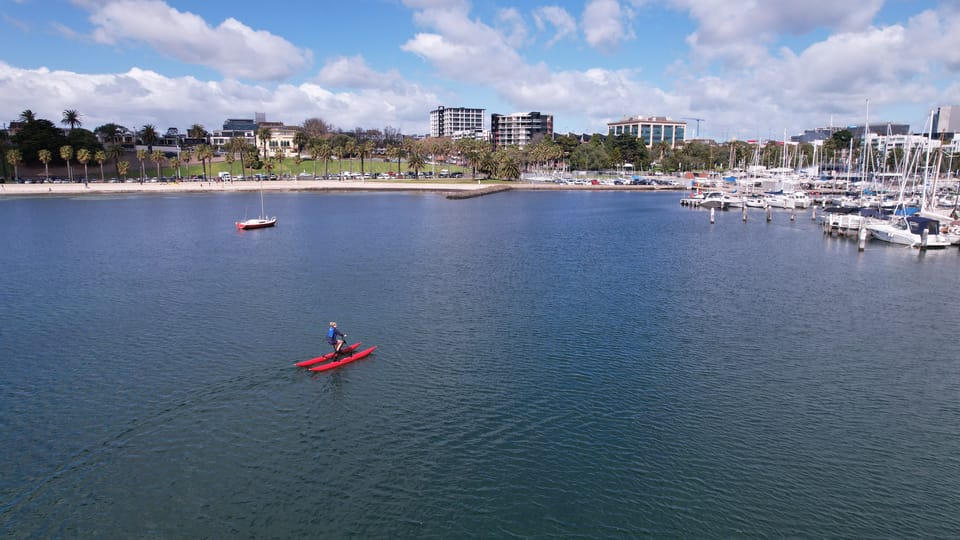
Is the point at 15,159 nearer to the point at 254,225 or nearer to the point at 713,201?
the point at 254,225

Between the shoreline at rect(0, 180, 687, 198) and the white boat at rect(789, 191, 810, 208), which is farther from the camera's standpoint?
the shoreline at rect(0, 180, 687, 198)

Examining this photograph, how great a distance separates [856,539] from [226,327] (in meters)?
41.2

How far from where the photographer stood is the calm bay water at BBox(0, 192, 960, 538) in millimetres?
24719

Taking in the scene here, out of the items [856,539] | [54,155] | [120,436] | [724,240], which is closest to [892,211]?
[724,240]

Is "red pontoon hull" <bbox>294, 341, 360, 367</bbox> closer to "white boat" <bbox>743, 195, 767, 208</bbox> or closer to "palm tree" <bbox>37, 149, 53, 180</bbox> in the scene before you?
"white boat" <bbox>743, 195, 767, 208</bbox>

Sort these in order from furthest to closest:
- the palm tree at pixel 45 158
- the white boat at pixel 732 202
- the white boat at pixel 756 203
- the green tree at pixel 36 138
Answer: the green tree at pixel 36 138, the palm tree at pixel 45 158, the white boat at pixel 732 202, the white boat at pixel 756 203

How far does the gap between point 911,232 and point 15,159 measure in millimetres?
217647

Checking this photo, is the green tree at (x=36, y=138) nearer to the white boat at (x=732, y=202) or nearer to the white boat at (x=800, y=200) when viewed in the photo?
the white boat at (x=732, y=202)

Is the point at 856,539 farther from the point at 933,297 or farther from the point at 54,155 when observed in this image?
the point at 54,155

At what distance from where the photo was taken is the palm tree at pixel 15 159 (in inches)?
6845

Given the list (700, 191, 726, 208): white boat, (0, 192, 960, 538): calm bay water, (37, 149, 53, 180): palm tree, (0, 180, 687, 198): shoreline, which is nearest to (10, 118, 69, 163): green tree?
(37, 149, 53, 180): palm tree

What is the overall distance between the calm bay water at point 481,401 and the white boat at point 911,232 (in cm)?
1420

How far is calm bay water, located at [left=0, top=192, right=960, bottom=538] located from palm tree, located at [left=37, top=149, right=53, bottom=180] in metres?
134

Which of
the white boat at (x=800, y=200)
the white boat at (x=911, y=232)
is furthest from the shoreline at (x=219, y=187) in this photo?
the white boat at (x=911, y=232)
